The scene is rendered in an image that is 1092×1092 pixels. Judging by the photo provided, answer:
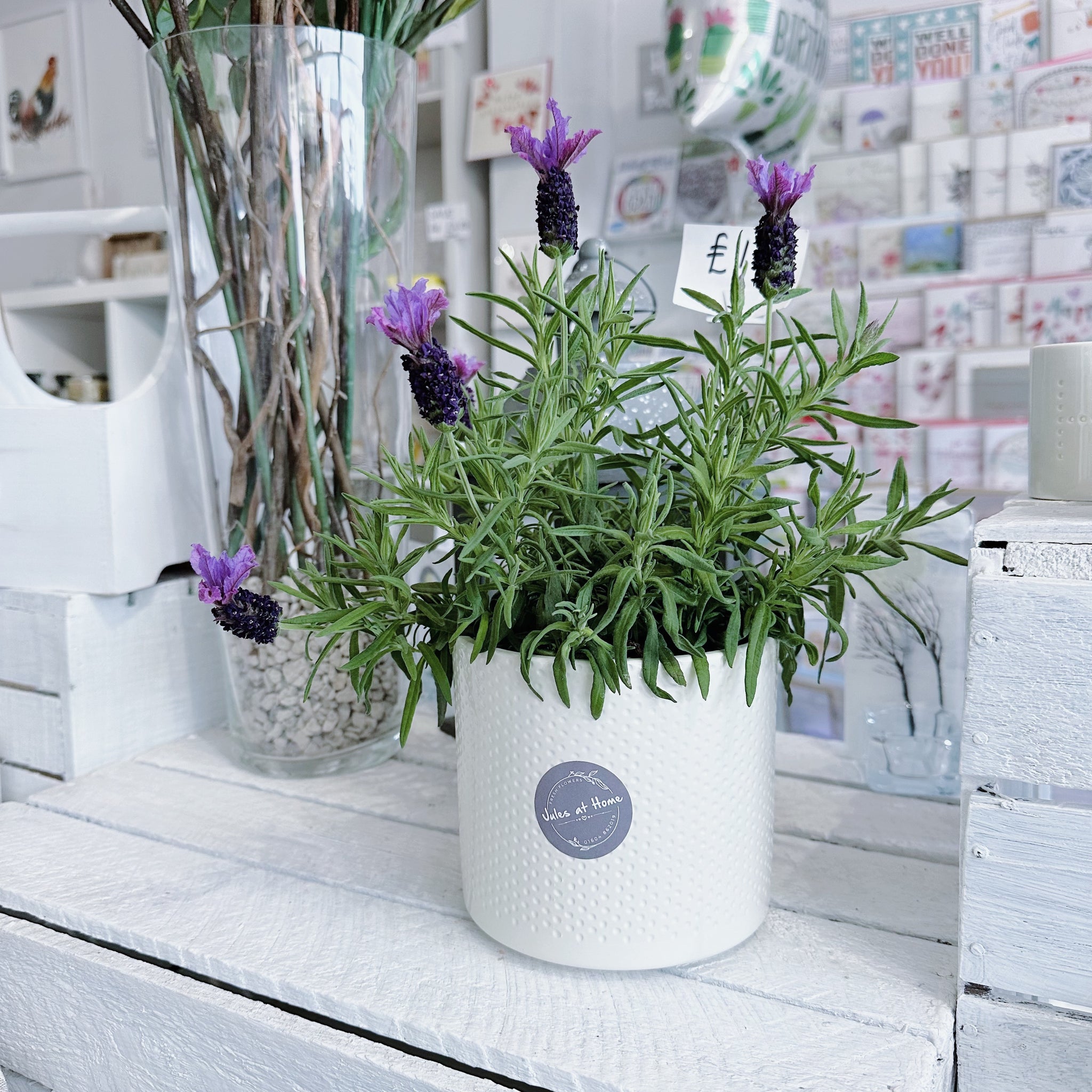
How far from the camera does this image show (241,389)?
73 centimetres

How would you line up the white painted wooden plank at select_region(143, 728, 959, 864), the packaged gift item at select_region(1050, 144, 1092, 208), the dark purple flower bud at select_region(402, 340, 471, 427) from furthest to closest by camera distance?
the packaged gift item at select_region(1050, 144, 1092, 208)
the white painted wooden plank at select_region(143, 728, 959, 864)
the dark purple flower bud at select_region(402, 340, 471, 427)

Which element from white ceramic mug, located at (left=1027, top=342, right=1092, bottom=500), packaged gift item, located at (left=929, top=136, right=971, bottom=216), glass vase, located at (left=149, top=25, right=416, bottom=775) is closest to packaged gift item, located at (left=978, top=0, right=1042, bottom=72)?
packaged gift item, located at (left=929, top=136, right=971, bottom=216)

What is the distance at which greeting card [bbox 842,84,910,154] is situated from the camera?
147cm

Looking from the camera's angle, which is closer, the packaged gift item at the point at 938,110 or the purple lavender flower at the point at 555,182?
the purple lavender flower at the point at 555,182

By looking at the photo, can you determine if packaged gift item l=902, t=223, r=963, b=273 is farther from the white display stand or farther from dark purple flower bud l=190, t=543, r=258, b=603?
dark purple flower bud l=190, t=543, r=258, b=603

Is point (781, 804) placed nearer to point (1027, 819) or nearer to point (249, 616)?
point (1027, 819)

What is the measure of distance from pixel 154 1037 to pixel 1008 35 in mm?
1562

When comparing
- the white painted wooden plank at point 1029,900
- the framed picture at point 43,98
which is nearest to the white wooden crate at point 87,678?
the white painted wooden plank at point 1029,900

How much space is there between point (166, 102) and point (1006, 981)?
0.75m

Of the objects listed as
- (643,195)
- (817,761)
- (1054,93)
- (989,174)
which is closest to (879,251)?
(989,174)

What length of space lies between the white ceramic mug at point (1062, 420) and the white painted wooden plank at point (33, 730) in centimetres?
72

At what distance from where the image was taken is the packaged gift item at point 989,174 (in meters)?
1.39

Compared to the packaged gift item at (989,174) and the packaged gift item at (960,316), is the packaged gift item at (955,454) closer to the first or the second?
the packaged gift item at (960,316)

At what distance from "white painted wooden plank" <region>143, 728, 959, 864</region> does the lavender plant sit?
0.20 meters
